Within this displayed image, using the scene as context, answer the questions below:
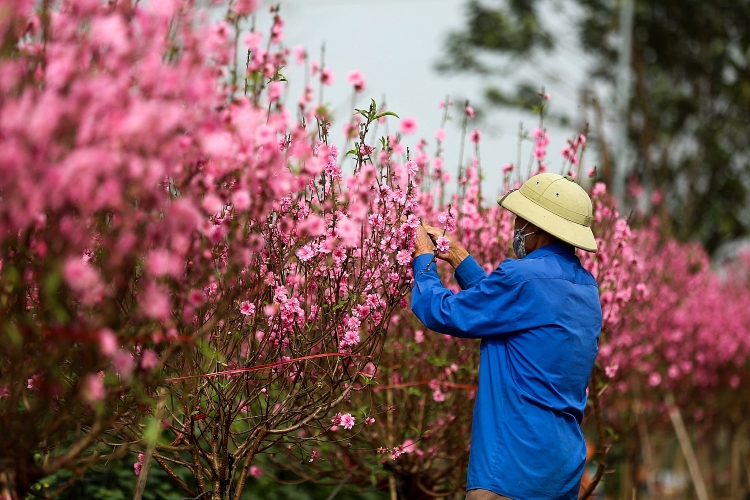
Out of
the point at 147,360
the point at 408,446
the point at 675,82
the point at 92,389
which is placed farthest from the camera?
the point at 675,82

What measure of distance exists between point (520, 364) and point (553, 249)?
53 centimetres

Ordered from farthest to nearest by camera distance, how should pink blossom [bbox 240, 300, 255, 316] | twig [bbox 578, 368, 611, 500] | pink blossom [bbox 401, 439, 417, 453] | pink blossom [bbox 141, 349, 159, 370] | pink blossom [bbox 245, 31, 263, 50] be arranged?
twig [bbox 578, 368, 611, 500]
pink blossom [bbox 401, 439, 417, 453]
pink blossom [bbox 245, 31, 263, 50]
pink blossom [bbox 240, 300, 255, 316]
pink blossom [bbox 141, 349, 159, 370]

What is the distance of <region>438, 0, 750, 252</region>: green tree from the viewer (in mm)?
19328

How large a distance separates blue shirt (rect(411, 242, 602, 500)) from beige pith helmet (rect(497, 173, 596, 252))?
17 centimetres

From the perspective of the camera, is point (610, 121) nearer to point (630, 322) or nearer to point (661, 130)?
point (661, 130)

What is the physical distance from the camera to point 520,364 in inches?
134

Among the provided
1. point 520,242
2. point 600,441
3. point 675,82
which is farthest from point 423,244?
point 675,82

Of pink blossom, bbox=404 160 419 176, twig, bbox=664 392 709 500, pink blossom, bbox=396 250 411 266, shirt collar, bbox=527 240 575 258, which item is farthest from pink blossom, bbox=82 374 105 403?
twig, bbox=664 392 709 500

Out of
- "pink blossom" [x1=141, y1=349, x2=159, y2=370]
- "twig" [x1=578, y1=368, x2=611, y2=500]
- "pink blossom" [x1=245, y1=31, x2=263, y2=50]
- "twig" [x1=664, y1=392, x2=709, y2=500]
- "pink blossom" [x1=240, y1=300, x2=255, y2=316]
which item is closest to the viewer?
"pink blossom" [x1=141, y1=349, x2=159, y2=370]

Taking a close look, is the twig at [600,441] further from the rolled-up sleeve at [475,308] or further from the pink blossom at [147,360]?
the pink blossom at [147,360]

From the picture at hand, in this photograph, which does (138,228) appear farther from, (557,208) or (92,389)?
(557,208)

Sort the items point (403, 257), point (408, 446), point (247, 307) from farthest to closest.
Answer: point (408, 446) < point (403, 257) < point (247, 307)

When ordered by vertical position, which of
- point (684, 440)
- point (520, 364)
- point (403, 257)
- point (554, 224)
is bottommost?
point (684, 440)

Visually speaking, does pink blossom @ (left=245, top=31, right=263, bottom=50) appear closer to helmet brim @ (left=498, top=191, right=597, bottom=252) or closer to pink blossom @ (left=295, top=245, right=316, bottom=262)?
pink blossom @ (left=295, top=245, right=316, bottom=262)
